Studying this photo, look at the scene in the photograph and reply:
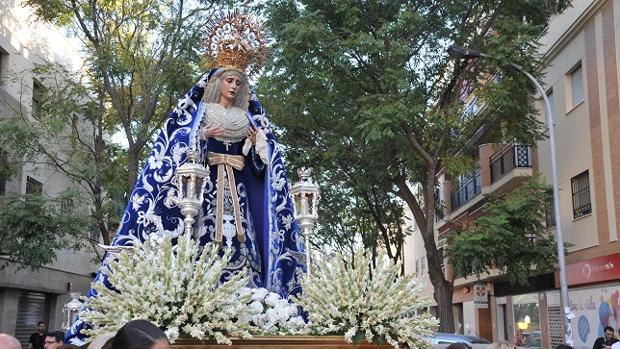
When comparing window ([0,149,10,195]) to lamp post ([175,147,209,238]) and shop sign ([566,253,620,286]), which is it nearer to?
lamp post ([175,147,209,238])

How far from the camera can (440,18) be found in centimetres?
1639

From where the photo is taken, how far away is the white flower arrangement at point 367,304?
16.2 feet

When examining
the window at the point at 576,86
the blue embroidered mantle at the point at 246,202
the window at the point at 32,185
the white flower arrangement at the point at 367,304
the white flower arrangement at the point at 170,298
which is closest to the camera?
the white flower arrangement at the point at 170,298

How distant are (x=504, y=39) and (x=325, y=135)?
479cm

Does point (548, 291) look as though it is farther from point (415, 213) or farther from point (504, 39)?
point (504, 39)

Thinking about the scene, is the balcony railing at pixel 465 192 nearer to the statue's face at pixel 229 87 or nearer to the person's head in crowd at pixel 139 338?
the statue's face at pixel 229 87

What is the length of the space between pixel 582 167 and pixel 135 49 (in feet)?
40.1

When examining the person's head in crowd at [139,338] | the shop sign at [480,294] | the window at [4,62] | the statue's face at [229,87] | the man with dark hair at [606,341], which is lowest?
the man with dark hair at [606,341]

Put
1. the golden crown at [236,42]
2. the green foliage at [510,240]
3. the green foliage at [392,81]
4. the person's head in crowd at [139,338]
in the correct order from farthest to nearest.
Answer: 1. the green foliage at [510,240]
2. the green foliage at [392,81]
3. the golden crown at [236,42]
4. the person's head in crowd at [139,338]

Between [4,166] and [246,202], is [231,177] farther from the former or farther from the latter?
[4,166]

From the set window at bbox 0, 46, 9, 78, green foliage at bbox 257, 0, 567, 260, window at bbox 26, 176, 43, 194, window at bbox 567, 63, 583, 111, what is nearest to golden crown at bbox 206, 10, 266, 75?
green foliage at bbox 257, 0, 567, 260

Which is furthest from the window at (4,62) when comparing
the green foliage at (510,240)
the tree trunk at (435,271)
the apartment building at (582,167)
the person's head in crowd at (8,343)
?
the person's head in crowd at (8,343)

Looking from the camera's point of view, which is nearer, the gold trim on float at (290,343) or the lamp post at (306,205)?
the gold trim on float at (290,343)

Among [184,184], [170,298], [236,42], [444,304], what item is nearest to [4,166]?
[444,304]
